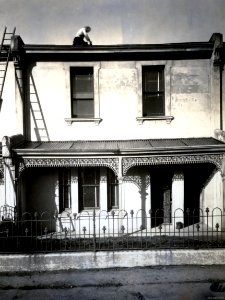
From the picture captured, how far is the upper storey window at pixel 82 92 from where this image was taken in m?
11.1

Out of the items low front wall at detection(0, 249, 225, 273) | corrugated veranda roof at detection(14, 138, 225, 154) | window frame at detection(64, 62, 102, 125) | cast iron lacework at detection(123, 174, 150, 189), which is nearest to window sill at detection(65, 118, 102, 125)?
window frame at detection(64, 62, 102, 125)

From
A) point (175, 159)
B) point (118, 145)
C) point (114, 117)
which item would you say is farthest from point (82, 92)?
point (175, 159)

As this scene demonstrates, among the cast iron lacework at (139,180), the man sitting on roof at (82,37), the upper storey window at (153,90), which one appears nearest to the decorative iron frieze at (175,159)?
the cast iron lacework at (139,180)

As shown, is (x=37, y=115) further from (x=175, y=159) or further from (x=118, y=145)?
(x=175, y=159)

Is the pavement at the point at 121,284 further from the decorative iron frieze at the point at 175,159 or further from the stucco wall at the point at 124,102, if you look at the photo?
the stucco wall at the point at 124,102

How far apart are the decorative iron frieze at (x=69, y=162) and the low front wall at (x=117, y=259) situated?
2797 mm

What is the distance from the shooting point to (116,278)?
7203 millimetres

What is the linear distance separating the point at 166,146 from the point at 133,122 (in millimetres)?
2105

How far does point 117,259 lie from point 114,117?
5.41 m

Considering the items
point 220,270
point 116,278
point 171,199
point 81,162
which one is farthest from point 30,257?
point 171,199

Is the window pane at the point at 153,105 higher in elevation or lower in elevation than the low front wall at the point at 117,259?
higher

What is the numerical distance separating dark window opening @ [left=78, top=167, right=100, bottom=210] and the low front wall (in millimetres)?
3533

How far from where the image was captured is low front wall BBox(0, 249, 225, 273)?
7.51 meters

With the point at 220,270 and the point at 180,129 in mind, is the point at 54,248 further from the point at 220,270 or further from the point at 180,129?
the point at 180,129
